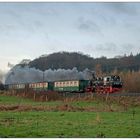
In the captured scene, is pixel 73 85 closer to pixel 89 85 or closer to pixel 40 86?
pixel 89 85

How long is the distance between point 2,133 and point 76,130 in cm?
301

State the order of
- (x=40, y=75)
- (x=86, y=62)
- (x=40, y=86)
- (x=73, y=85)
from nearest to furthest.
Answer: (x=73, y=85), (x=40, y=86), (x=40, y=75), (x=86, y=62)

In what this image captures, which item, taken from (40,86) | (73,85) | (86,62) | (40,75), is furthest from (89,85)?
(86,62)

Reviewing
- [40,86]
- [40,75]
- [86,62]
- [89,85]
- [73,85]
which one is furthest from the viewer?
[86,62]

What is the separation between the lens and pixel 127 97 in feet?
117

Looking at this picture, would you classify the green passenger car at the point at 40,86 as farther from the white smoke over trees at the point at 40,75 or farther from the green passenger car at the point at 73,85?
the white smoke over trees at the point at 40,75

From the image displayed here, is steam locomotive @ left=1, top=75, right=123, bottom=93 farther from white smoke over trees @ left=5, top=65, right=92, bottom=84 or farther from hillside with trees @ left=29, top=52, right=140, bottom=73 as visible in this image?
hillside with trees @ left=29, top=52, right=140, bottom=73

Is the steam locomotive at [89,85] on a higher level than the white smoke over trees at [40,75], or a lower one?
lower

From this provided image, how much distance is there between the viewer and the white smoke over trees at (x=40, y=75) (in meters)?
69.4

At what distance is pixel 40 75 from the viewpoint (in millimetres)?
77125

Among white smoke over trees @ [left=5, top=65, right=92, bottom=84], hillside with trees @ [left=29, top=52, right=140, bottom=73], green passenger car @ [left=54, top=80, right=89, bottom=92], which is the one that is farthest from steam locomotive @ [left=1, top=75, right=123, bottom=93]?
hillside with trees @ [left=29, top=52, right=140, bottom=73]

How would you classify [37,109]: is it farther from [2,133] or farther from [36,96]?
[36,96]

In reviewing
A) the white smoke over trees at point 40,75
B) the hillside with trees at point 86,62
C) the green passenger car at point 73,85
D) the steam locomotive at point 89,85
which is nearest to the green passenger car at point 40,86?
the steam locomotive at point 89,85

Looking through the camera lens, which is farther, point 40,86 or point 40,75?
point 40,75
